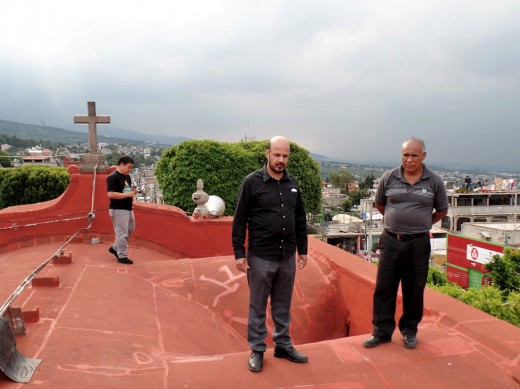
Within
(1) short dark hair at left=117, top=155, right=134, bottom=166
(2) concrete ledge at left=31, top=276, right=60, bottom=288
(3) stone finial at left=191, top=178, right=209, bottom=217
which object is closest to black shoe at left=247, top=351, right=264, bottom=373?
(2) concrete ledge at left=31, top=276, right=60, bottom=288

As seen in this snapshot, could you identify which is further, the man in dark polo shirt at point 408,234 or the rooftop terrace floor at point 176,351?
the man in dark polo shirt at point 408,234

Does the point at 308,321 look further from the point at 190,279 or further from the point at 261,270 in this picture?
the point at 261,270

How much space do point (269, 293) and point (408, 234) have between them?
4.01ft

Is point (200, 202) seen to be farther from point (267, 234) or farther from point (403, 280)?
point (403, 280)

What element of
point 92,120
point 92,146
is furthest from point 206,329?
point 92,120

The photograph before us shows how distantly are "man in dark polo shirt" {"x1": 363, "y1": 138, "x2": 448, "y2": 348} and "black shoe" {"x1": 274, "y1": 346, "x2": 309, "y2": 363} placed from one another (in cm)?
64

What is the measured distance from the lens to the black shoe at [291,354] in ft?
9.98

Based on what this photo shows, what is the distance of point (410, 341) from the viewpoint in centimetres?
333

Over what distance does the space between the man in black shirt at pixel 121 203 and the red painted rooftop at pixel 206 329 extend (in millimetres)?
301

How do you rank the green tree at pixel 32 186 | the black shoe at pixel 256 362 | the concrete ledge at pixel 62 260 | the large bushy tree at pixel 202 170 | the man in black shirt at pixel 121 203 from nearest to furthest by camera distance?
the black shoe at pixel 256 362 < the concrete ledge at pixel 62 260 < the man in black shirt at pixel 121 203 < the large bushy tree at pixel 202 170 < the green tree at pixel 32 186

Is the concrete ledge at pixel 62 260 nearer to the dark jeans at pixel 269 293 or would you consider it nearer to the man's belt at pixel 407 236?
the dark jeans at pixel 269 293

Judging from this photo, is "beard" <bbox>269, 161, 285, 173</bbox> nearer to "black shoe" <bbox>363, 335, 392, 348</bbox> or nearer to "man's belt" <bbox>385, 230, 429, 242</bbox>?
"man's belt" <bbox>385, 230, 429, 242</bbox>

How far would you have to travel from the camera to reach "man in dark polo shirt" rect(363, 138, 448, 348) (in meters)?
3.27

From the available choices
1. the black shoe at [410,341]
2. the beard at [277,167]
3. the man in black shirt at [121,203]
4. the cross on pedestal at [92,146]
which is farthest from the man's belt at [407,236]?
the cross on pedestal at [92,146]
